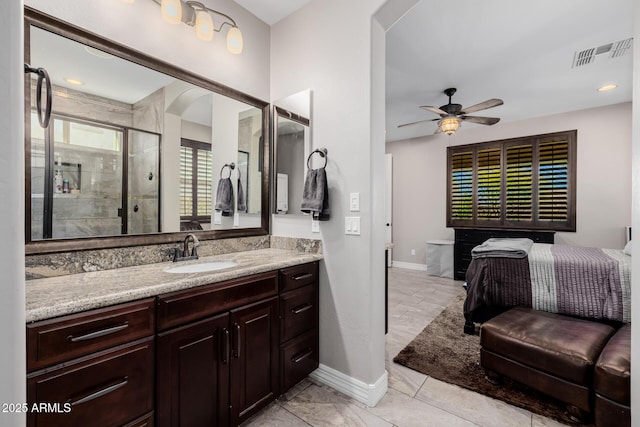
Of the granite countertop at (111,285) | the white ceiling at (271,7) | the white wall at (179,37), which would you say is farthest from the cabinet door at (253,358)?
the white ceiling at (271,7)

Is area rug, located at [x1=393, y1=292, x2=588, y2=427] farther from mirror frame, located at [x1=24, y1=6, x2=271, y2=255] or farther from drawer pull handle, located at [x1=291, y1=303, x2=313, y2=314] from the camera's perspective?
mirror frame, located at [x1=24, y1=6, x2=271, y2=255]

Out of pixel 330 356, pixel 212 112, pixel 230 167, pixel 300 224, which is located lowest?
pixel 330 356

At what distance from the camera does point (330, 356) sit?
205 cm

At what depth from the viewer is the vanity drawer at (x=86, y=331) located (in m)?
0.93

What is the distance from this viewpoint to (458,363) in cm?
230

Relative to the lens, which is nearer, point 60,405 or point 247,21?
point 60,405

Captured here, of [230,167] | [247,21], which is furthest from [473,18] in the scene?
[230,167]

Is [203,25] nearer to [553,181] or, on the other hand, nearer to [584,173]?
[553,181]

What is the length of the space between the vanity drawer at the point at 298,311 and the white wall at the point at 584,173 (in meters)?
4.29

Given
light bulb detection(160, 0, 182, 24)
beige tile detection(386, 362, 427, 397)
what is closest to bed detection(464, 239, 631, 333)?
beige tile detection(386, 362, 427, 397)

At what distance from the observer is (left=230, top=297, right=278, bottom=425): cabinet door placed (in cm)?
152

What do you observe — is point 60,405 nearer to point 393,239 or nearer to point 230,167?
point 230,167

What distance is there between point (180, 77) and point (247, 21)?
0.85 metres

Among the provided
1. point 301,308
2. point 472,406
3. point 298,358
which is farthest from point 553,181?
point 298,358
